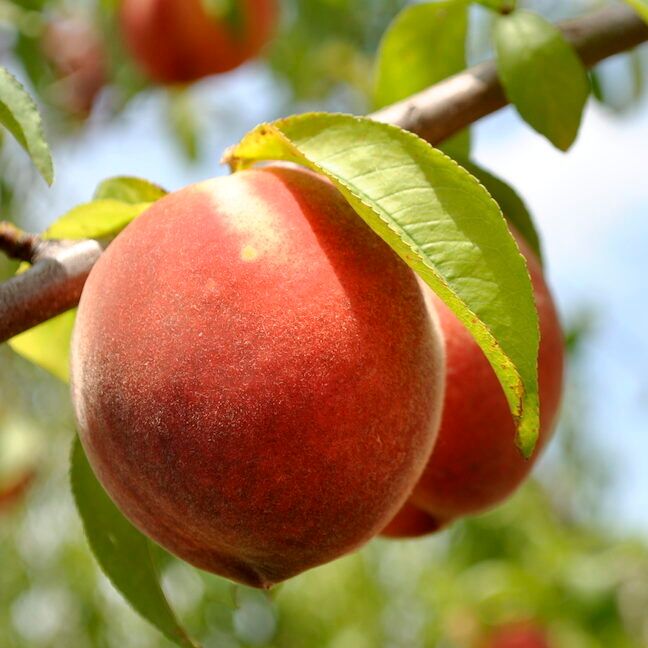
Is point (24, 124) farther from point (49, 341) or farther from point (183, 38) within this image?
point (183, 38)

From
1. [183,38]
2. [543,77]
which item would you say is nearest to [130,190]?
[543,77]

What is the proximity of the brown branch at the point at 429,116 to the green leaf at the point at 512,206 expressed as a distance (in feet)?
0.30

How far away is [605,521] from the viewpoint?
2885 millimetres

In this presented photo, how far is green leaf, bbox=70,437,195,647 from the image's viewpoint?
0.76 m

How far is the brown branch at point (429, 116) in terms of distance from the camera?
70 centimetres

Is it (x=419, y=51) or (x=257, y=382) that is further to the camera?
(x=419, y=51)

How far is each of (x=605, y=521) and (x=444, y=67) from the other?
2.08 metres

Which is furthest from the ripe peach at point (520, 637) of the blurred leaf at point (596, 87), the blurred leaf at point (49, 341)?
the blurred leaf at point (49, 341)

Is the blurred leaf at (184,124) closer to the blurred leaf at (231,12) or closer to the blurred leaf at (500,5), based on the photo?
the blurred leaf at (231,12)

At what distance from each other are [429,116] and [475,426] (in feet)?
0.87

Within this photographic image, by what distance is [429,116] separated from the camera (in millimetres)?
861

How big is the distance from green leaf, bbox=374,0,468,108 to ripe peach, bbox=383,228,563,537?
1.06ft

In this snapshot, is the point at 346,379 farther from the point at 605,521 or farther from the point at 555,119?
the point at 605,521

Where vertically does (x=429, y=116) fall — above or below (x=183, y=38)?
above
